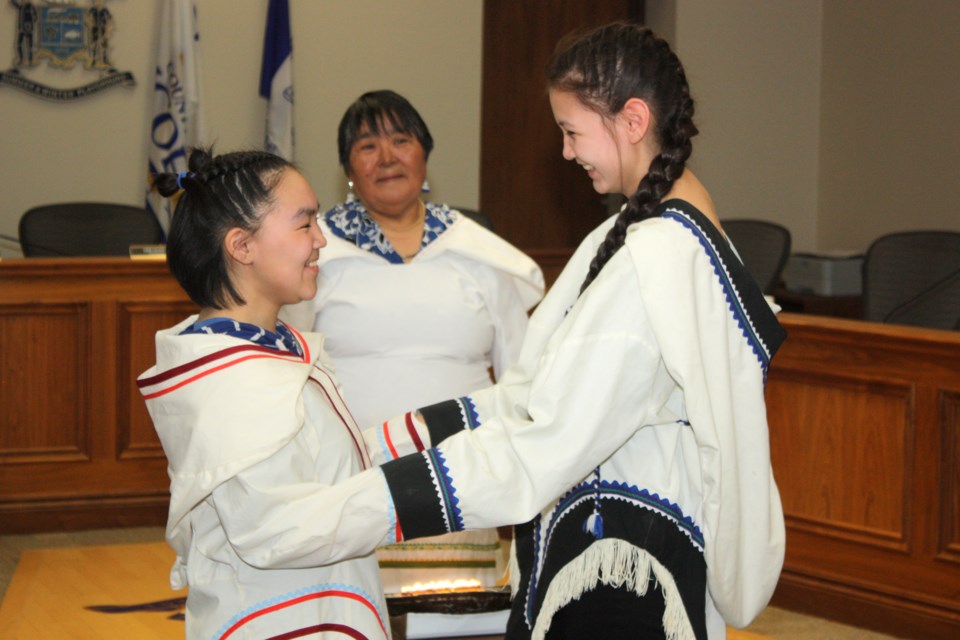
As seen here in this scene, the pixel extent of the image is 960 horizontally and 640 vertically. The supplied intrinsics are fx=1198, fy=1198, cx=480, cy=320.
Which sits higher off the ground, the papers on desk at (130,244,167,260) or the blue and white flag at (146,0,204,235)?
the blue and white flag at (146,0,204,235)

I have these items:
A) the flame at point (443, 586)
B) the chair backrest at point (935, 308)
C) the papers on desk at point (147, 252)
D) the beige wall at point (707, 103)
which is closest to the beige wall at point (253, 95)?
the beige wall at point (707, 103)

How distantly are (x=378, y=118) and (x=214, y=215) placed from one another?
4.52 ft

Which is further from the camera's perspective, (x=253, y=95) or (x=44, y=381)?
(x=253, y=95)

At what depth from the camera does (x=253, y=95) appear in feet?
21.7

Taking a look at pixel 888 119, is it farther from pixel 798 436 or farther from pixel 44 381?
pixel 44 381

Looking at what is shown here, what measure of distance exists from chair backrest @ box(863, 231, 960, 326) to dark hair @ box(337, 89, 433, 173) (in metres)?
2.51

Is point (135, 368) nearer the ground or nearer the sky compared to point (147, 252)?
nearer the ground

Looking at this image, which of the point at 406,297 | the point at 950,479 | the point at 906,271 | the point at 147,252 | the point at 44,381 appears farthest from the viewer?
the point at 906,271

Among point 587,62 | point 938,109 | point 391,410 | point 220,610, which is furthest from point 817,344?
point 938,109

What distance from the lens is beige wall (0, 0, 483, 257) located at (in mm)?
6258

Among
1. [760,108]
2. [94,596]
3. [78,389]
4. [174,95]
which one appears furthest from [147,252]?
[760,108]

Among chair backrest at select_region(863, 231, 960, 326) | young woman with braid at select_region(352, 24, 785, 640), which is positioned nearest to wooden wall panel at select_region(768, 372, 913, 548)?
chair backrest at select_region(863, 231, 960, 326)

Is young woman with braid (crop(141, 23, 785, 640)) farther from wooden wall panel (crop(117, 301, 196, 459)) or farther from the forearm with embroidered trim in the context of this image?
wooden wall panel (crop(117, 301, 196, 459))

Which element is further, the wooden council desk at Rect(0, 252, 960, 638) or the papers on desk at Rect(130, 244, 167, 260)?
the papers on desk at Rect(130, 244, 167, 260)
